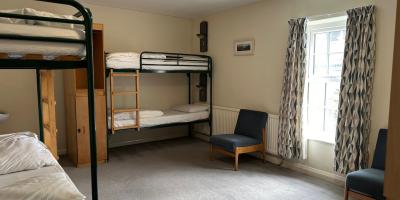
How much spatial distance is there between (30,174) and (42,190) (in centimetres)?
63

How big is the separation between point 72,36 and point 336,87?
2998mm

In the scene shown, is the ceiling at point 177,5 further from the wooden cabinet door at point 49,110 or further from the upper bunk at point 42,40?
the upper bunk at point 42,40

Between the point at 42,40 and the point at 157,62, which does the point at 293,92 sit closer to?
the point at 157,62

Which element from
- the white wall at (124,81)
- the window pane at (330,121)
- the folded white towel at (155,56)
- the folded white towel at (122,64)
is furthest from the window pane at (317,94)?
the white wall at (124,81)

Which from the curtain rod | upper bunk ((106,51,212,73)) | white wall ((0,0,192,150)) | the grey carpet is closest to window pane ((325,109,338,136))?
the grey carpet

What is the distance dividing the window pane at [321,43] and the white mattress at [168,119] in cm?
229

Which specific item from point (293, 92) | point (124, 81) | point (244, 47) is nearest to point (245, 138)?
point (293, 92)

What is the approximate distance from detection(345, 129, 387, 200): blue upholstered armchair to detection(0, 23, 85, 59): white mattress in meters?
2.52

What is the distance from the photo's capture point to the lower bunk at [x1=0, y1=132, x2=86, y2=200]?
55.8 inches

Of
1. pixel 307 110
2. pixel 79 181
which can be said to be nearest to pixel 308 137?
pixel 307 110

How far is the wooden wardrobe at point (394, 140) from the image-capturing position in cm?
48

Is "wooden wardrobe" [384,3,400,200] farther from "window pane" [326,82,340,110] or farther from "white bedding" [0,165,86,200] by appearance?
"window pane" [326,82,340,110]

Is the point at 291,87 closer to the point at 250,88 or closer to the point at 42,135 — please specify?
the point at 250,88

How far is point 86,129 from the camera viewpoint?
3.80 m
